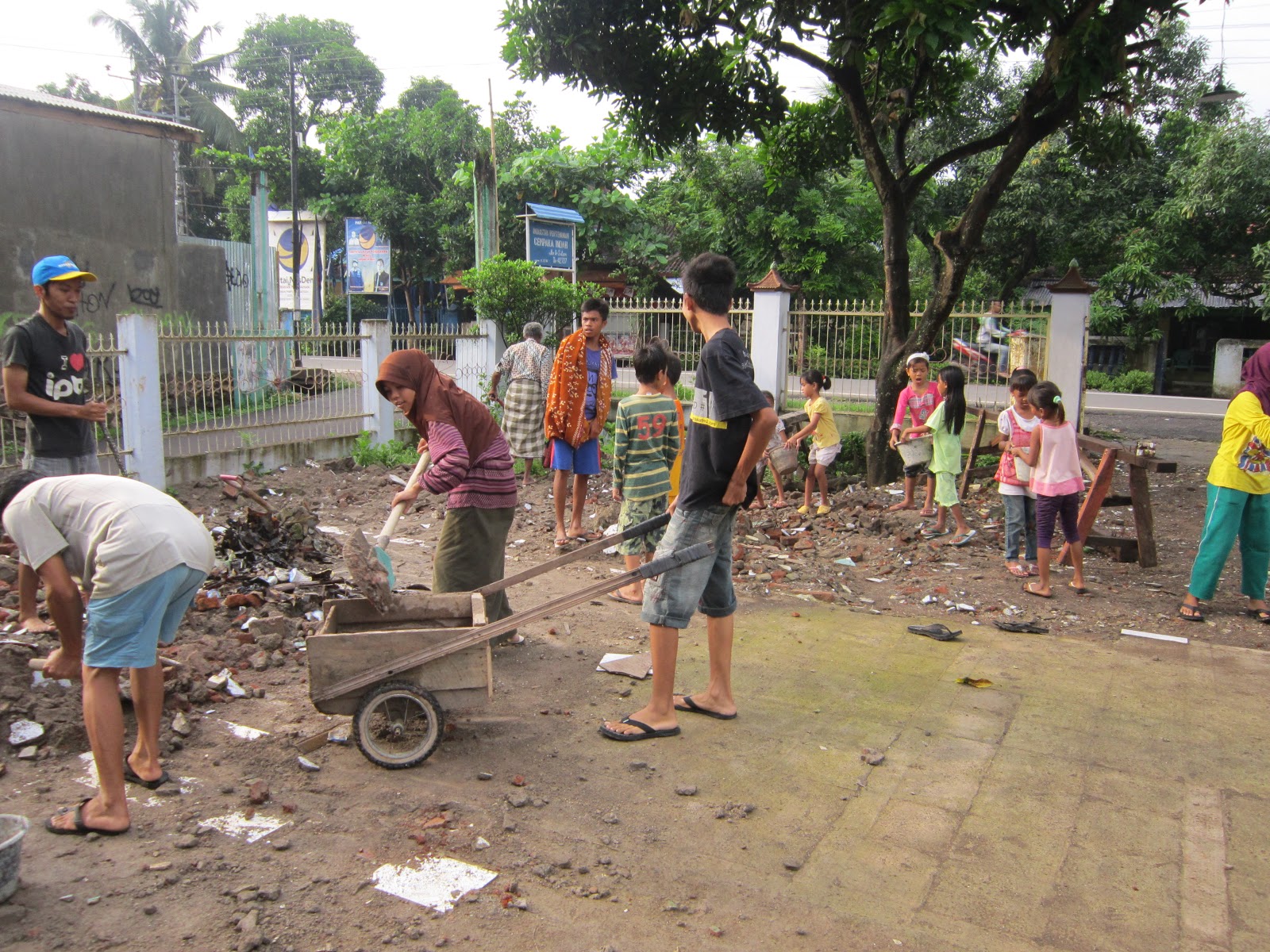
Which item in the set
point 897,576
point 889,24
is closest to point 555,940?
point 897,576

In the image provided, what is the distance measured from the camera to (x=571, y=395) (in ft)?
25.7

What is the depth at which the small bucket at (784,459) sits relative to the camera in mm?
9477

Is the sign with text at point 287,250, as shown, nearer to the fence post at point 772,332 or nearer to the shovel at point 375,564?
the fence post at point 772,332

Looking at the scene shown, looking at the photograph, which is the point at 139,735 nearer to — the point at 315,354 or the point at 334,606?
the point at 334,606

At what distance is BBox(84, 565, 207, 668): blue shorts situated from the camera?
3139 millimetres

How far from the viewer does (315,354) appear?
1166 cm

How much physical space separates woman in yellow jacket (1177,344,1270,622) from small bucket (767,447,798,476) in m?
4.05

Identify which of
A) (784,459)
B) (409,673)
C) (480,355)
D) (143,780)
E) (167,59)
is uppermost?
(167,59)

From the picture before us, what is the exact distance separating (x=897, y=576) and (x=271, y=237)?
22460mm

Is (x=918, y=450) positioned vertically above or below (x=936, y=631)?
above

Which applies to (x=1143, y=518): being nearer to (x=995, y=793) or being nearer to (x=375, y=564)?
(x=995, y=793)

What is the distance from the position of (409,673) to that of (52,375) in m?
2.76

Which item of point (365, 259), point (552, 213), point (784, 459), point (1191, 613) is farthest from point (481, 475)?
point (365, 259)

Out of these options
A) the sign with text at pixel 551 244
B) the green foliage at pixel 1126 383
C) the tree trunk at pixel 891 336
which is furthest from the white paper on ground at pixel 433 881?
the green foliage at pixel 1126 383
